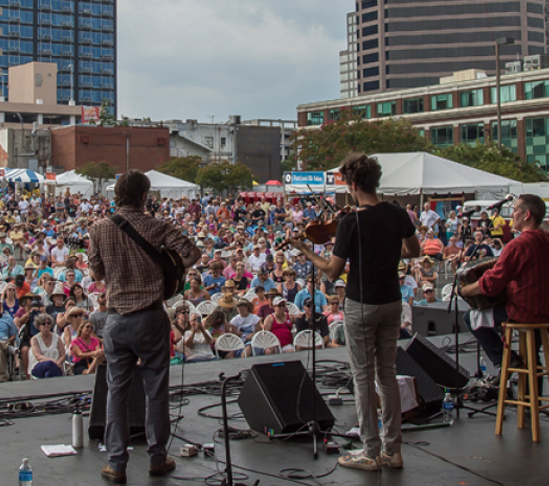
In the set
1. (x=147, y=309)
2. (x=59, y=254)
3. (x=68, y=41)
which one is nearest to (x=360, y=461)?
(x=147, y=309)

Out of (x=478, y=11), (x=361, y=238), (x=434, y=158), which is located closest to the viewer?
(x=361, y=238)

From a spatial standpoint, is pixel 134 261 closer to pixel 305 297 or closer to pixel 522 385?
pixel 522 385

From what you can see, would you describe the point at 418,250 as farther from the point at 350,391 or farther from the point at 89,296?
the point at 89,296

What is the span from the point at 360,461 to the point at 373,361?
0.62m

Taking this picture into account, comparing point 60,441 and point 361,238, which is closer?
point 361,238

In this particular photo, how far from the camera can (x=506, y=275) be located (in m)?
4.71

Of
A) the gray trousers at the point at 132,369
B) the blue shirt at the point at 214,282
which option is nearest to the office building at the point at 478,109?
the blue shirt at the point at 214,282

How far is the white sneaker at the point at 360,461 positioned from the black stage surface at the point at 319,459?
0.12 feet

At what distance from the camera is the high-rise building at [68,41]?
128625 mm

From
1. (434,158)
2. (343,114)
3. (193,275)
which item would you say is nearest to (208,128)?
(343,114)

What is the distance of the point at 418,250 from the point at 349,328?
2.12ft

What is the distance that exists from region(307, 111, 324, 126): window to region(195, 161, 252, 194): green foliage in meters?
27.6

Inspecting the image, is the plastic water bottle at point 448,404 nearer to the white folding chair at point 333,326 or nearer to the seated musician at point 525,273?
the seated musician at point 525,273

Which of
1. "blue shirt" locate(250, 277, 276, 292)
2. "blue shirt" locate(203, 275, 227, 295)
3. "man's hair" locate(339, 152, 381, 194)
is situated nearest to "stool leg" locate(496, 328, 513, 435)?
"man's hair" locate(339, 152, 381, 194)
